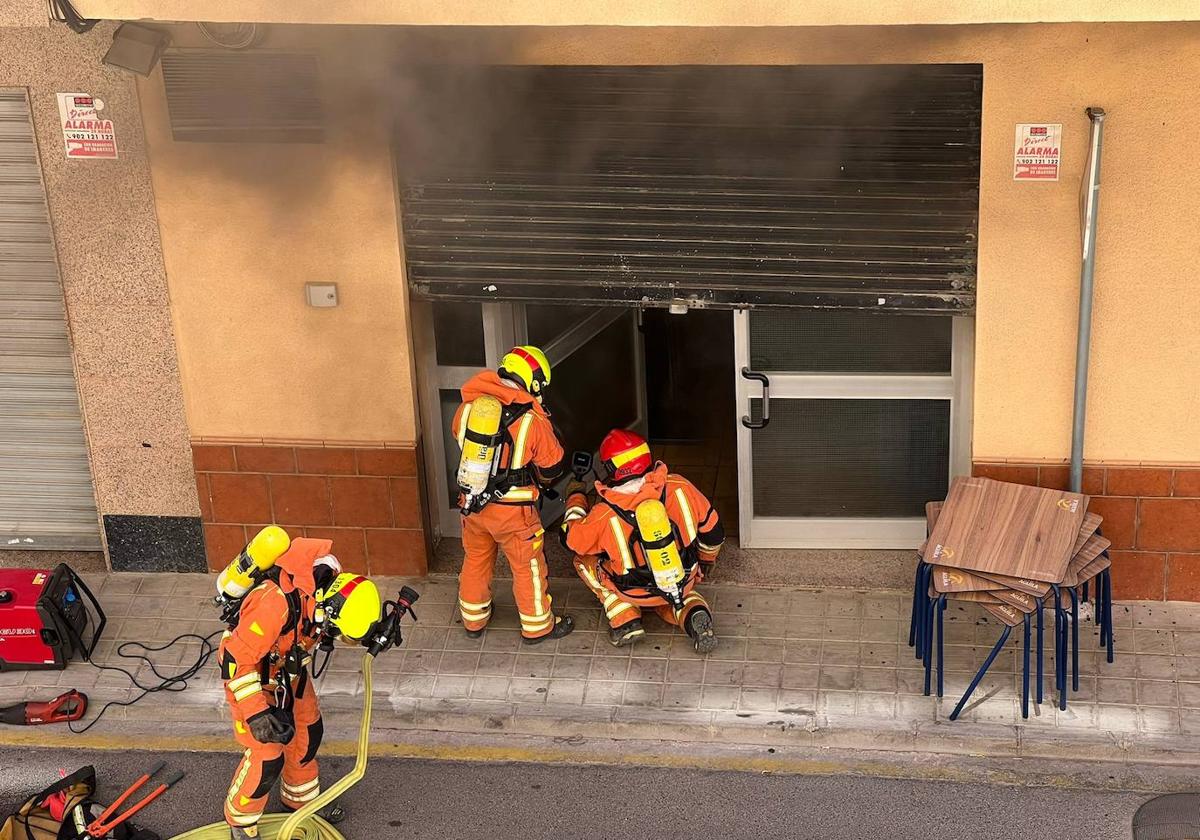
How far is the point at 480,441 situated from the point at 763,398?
5.89 ft

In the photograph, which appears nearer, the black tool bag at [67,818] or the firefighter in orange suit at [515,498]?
the black tool bag at [67,818]

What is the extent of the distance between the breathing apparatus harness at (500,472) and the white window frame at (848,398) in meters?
1.43

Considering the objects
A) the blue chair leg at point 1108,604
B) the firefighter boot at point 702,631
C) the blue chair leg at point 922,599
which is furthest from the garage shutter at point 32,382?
the blue chair leg at point 1108,604

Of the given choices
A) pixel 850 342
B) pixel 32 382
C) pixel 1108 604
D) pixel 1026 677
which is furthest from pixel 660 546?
pixel 32 382

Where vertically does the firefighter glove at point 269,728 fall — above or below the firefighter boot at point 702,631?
above

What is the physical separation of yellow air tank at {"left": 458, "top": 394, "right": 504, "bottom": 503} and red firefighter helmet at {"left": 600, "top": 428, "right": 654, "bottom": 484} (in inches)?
23.2

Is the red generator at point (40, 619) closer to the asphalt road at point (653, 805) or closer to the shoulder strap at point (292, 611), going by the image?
the asphalt road at point (653, 805)

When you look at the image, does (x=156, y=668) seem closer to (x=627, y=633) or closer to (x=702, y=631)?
(x=627, y=633)

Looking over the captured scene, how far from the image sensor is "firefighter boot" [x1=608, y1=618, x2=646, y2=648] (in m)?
7.82

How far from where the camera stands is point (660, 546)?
295 inches

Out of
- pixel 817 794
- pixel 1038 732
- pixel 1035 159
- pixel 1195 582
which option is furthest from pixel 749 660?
pixel 1035 159

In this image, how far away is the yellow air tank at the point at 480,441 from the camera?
24.6 ft

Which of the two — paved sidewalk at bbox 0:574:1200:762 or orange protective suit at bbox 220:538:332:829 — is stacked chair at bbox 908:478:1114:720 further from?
orange protective suit at bbox 220:538:332:829

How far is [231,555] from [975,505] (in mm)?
4313
